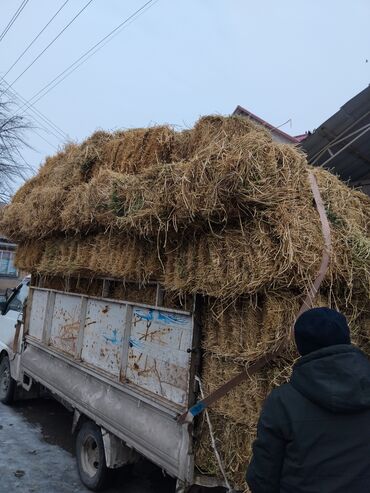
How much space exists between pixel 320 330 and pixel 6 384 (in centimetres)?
655

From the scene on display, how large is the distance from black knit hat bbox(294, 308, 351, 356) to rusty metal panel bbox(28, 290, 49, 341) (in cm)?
472

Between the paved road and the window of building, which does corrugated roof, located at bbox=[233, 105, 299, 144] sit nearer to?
the paved road

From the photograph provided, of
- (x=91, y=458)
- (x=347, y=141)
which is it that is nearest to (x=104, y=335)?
(x=91, y=458)

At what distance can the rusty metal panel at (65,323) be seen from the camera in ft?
16.7

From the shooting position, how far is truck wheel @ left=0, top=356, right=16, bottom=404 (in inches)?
274

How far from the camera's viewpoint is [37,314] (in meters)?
6.25

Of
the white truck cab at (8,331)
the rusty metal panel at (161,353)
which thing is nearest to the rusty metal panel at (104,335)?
the rusty metal panel at (161,353)

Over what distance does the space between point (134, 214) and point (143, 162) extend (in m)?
1.23

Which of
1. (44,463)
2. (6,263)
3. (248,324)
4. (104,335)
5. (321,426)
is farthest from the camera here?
(6,263)

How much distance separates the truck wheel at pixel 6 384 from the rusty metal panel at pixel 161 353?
12.5 ft

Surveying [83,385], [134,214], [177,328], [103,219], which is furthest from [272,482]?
[83,385]

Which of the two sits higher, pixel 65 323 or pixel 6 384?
pixel 65 323

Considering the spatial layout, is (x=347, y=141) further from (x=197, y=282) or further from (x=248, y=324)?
(x=248, y=324)

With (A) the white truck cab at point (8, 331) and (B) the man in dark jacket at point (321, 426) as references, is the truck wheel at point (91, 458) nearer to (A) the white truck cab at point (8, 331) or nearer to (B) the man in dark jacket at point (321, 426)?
(A) the white truck cab at point (8, 331)
